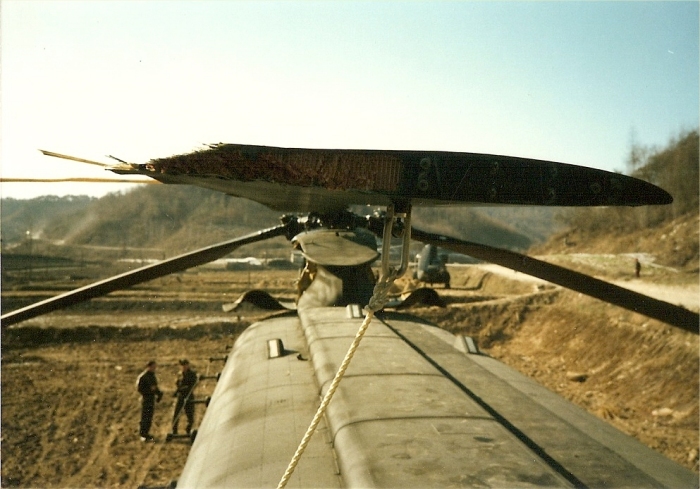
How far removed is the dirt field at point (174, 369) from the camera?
6.88 meters

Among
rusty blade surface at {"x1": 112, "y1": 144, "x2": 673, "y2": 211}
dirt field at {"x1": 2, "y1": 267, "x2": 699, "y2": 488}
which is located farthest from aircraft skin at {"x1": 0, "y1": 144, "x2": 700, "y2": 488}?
dirt field at {"x1": 2, "y1": 267, "x2": 699, "y2": 488}

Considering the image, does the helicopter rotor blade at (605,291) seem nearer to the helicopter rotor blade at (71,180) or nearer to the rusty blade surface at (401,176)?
the rusty blade surface at (401,176)

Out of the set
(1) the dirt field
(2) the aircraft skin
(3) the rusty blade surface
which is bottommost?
(1) the dirt field

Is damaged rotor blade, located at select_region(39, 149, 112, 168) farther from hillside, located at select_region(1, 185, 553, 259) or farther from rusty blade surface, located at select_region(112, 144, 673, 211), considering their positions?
hillside, located at select_region(1, 185, 553, 259)

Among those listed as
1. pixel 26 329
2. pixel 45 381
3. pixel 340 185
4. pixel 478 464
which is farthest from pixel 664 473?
pixel 26 329

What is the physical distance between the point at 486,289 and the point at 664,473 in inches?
826

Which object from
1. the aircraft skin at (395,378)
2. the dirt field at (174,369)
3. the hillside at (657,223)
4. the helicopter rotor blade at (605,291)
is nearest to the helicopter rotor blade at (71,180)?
the aircraft skin at (395,378)

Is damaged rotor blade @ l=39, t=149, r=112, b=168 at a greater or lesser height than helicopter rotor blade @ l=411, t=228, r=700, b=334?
greater

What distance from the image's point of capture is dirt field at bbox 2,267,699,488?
6.88 m

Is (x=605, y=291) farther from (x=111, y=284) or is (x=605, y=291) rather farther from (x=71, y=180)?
(x=111, y=284)

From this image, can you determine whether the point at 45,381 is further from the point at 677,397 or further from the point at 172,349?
the point at 677,397

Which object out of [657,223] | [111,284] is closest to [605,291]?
[111,284]

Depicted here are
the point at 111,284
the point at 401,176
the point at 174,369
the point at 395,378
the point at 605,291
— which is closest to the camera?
the point at 401,176

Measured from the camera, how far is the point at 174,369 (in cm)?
1136
